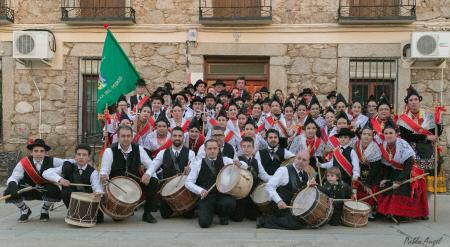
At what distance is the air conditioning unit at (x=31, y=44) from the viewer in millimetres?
12172

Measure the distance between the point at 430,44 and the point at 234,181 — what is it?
6526mm

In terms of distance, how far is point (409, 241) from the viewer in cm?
622

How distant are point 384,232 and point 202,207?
91.0 inches

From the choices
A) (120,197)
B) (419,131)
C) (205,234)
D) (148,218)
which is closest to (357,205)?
(419,131)

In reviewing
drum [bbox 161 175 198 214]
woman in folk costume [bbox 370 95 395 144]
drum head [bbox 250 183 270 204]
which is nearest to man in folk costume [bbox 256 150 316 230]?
drum head [bbox 250 183 270 204]

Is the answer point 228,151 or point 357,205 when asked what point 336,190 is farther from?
point 228,151

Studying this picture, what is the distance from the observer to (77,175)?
7.23 m

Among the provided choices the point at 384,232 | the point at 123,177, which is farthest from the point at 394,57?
the point at 123,177

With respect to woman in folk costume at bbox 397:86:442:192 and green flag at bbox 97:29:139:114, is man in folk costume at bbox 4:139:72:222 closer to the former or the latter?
green flag at bbox 97:29:139:114

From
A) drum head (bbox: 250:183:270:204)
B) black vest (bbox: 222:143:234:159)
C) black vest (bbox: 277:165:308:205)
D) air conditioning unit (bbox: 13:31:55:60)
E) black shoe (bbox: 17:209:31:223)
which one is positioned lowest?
black shoe (bbox: 17:209:31:223)

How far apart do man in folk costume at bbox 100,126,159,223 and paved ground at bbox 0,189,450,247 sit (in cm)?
38

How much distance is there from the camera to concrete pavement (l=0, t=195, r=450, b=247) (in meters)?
6.11

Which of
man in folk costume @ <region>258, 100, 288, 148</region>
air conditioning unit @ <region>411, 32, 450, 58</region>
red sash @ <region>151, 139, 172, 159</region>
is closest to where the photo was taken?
red sash @ <region>151, 139, 172, 159</region>

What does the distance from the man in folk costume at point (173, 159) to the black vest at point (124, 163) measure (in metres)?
0.29
